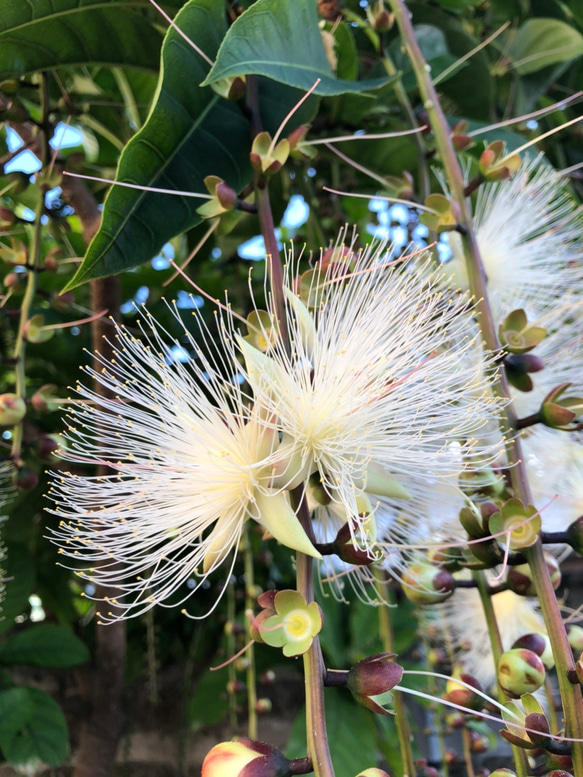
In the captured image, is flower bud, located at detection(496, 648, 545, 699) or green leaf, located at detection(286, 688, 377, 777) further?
green leaf, located at detection(286, 688, 377, 777)

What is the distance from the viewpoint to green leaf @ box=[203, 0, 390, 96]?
1.40ft

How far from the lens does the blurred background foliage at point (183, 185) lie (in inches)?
19.9

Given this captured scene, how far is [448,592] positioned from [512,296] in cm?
29

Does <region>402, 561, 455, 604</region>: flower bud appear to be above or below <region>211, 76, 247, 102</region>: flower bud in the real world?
below

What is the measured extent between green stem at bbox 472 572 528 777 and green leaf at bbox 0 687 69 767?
0.50 metres

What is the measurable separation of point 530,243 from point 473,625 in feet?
1.40

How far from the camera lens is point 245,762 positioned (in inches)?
11.7

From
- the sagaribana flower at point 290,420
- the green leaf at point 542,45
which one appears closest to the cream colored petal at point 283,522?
the sagaribana flower at point 290,420

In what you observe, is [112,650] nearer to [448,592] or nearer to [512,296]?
[448,592]

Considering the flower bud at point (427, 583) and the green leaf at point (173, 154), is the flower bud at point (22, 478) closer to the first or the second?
the green leaf at point (173, 154)

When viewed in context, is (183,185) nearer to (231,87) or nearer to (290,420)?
(231,87)

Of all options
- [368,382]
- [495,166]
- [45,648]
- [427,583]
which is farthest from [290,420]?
[45,648]

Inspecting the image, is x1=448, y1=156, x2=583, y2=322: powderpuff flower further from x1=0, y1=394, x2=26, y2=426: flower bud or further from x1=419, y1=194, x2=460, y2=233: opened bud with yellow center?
x1=0, y1=394, x2=26, y2=426: flower bud

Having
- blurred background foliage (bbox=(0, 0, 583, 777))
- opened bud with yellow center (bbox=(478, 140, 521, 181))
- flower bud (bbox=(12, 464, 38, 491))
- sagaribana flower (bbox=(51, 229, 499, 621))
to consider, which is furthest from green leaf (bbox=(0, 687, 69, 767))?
opened bud with yellow center (bbox=(478, 140, 521, 181))
